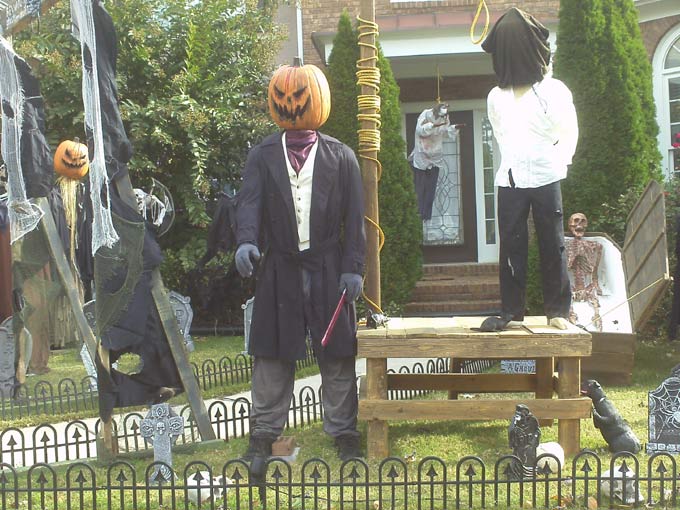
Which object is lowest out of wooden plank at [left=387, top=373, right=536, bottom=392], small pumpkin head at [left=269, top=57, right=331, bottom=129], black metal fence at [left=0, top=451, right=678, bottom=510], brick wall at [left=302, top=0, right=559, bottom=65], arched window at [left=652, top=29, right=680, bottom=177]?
black metal fence at [left=0, top=451, right=678, bottom=510]

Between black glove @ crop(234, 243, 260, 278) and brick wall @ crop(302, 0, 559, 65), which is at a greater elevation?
brick wall @ crop(302, 0, 559, 65)

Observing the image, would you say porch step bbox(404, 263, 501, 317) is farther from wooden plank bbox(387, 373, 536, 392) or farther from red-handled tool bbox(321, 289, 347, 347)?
red-handled tool bbox(321, 289, 347, 347)

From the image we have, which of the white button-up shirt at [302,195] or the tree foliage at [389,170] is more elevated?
the tree foliage at [389,170]

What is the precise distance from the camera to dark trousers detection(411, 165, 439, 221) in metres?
11.3

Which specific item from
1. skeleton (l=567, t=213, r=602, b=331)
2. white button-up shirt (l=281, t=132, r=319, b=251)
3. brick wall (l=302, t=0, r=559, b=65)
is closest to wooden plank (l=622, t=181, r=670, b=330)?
skeleton (l=567, t=213, r=602, b=331)

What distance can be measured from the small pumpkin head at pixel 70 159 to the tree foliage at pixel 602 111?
5.00 metres

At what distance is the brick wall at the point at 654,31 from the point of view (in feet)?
35.6

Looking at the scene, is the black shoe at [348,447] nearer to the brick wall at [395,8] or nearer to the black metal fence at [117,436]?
the black metal fence at [117,436]

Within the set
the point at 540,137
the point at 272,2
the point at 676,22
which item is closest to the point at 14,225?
the point at 540,137

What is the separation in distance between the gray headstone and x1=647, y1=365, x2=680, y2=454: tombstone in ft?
16.2

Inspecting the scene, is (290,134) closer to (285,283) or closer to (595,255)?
(285,283)

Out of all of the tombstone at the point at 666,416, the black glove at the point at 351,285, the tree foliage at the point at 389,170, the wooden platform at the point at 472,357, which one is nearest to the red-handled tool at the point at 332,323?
the black glove at the point at 351,285

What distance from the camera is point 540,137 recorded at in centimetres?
470

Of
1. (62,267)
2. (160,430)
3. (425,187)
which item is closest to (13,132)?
(62,267)
